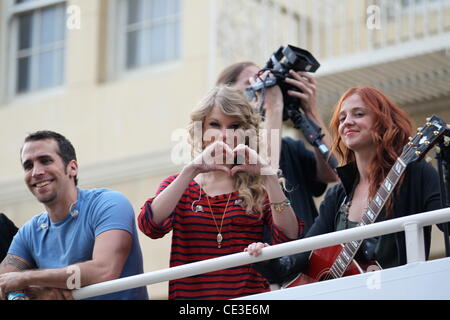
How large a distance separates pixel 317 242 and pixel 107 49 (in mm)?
7400

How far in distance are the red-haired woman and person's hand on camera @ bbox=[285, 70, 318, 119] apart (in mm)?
600

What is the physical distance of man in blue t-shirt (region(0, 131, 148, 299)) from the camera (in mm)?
6008

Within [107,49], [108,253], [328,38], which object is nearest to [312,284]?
[108,253]

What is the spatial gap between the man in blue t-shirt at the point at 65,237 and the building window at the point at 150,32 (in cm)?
545

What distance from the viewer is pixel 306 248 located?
5410mm

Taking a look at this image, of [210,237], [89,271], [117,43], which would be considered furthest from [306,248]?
[117,43]

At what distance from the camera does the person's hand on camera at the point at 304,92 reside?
6883 millimetres

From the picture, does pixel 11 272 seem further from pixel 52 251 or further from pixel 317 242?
pixel 317 242

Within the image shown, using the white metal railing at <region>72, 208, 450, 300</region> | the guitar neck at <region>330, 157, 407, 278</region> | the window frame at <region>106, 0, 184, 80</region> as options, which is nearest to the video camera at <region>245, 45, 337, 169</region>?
the guitar neck at <region>330, 157, 407, 278</region>

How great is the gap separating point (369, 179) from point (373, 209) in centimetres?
25

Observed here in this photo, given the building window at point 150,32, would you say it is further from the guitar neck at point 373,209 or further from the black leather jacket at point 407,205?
the guitar neck at point 373,209

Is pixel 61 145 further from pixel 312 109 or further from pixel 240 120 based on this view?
pixel 312 109

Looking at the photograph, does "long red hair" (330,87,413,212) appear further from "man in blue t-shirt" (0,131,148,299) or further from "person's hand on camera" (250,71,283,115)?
"man in blue t-shirt" (0,131,148,299)

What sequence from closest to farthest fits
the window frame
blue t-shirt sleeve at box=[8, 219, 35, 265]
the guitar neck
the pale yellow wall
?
the guitar neck, blue t-shirt sleeve at box=[8, 219, 35, 265], the pale yellow wall, the window frame
